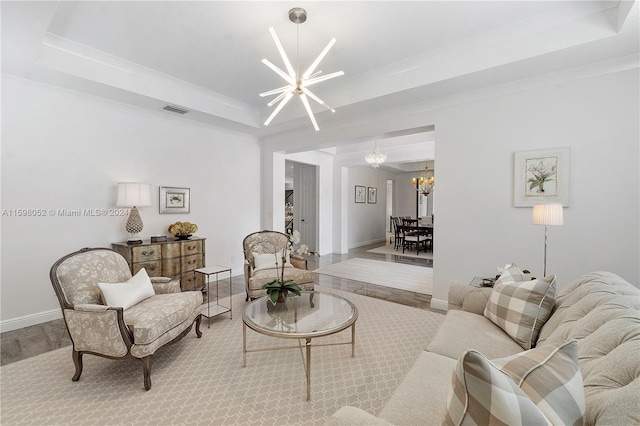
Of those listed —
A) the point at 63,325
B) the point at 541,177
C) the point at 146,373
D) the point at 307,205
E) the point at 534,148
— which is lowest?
the point at 63,325

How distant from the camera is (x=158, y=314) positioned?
229 cm

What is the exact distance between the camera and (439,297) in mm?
3781

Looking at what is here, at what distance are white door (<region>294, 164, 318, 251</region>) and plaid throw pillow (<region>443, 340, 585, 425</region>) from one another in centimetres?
676

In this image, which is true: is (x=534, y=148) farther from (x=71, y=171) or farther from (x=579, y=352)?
(x=71, y=171)

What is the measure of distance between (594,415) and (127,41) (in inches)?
165

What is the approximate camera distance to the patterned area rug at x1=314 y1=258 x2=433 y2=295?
15.7 ft

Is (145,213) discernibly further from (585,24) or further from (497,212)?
(585,24)

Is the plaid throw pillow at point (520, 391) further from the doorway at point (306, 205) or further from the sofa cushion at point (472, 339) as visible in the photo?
the doorway at point (306, 205)

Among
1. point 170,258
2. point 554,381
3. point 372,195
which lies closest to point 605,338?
point 554,381

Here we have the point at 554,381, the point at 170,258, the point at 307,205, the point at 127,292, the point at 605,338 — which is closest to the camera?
the point at 554,381

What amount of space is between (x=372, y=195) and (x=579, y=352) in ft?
28.2

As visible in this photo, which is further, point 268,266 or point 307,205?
point 307,205

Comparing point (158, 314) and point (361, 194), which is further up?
point (361, 194)

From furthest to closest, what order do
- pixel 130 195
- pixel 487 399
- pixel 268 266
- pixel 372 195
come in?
pixel 372 195, pixel 268 266, pixel 130 195, pixel 487 399
